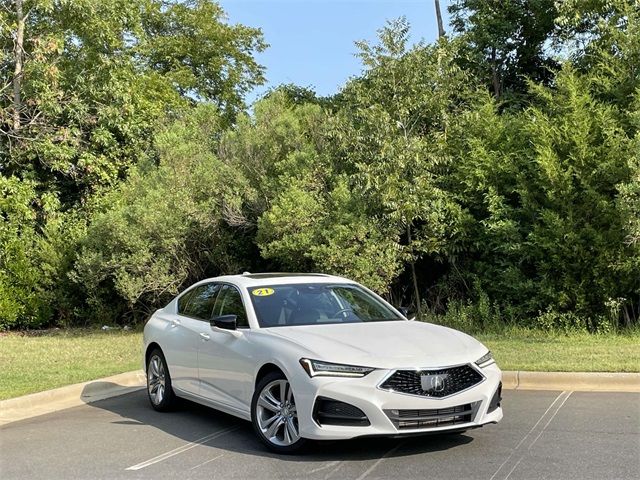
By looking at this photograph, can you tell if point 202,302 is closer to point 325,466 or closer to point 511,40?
point 325,466

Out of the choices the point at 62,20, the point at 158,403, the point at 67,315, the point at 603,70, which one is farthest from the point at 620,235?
the point at 62,20

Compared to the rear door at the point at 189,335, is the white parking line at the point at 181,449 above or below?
below

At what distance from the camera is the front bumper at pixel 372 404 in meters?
5.52

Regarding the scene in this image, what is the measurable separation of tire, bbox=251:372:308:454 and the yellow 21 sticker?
120 centimetres

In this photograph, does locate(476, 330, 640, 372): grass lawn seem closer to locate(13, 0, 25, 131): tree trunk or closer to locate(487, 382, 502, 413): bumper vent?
locate(487, 382, 502, 413): bumper vent

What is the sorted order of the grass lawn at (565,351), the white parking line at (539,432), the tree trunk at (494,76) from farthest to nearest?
the tree trunk at (494,76) < the grass lawn at (565,351) < the white parking line at (539,432)

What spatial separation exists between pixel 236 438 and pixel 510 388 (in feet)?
12.7

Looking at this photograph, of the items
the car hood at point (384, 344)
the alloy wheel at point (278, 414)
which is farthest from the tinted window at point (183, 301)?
the alloy wheel at point (278, 414)

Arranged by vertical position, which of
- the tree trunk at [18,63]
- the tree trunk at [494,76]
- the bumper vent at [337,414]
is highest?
the tree trunk at [18,63]

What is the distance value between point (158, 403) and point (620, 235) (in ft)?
30.4

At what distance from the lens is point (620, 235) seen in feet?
43.4

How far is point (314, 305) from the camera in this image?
7223 millimetres

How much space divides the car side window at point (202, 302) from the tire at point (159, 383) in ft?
2.16

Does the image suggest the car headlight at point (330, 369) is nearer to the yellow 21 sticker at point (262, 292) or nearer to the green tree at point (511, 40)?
the yellow 21 sticker at point (262, 292)
